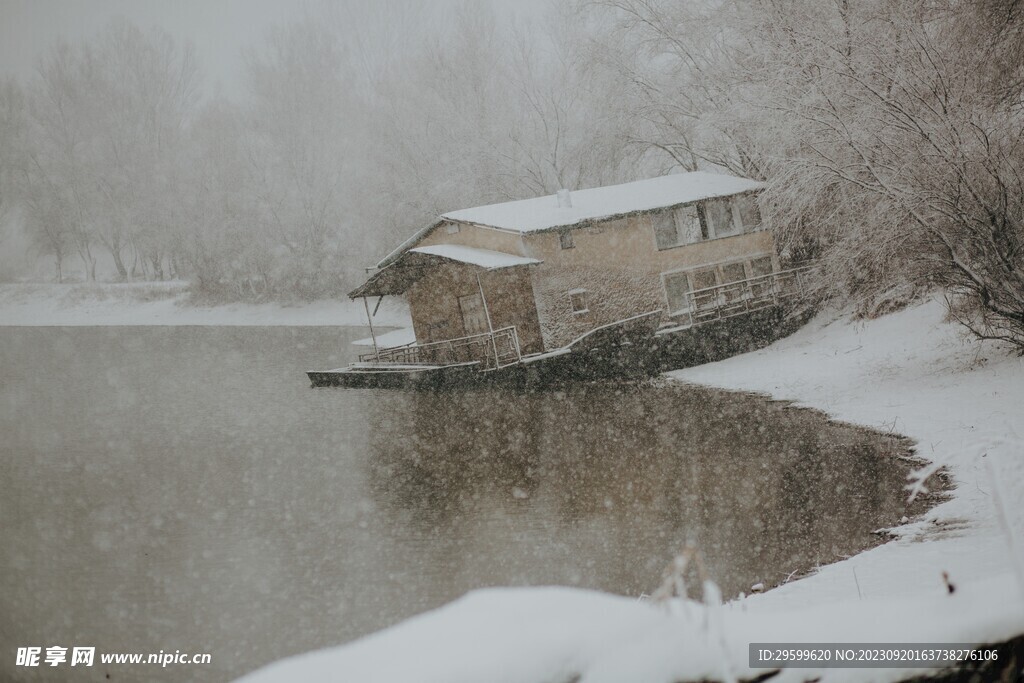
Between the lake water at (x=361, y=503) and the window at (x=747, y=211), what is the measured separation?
3996mm

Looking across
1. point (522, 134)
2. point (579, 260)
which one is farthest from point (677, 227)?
point (522, 134)

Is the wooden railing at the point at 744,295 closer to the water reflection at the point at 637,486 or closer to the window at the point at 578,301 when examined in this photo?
the window at the point at 578,301

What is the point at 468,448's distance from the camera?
6.66m

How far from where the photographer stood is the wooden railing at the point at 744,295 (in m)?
9.80

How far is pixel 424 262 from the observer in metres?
9.53

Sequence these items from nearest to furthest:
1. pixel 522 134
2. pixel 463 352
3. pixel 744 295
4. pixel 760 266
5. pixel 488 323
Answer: pixel 488 323 → pixel 463 352 → pixel 522 134 → pixel 744 295 → pixel 760 266

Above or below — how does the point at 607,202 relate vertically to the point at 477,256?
above

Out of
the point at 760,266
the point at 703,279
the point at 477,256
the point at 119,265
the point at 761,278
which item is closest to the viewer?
the point at 119,265

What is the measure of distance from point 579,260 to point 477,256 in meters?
1.55

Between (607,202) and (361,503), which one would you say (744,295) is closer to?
(607,202)

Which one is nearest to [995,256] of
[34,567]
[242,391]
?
[34,567]

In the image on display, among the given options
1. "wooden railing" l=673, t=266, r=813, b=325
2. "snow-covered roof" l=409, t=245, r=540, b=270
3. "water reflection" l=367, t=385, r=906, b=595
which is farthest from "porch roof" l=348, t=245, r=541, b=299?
"wooden railing" l=673, t=266, r=813, b=325

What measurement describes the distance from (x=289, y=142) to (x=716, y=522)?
7.71m

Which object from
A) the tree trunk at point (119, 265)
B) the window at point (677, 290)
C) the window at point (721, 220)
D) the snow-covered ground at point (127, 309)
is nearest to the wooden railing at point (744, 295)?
the window at point (677, 290)
